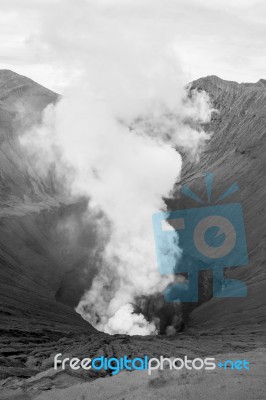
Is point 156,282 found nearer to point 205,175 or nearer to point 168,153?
point 205,175

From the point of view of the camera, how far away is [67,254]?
52250mm

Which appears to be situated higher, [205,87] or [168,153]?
[205,87]

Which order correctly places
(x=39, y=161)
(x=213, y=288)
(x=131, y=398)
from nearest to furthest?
(x=131, y=398), (x=213, y=288), (x=39, y=161)

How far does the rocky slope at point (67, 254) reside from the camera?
24.6m

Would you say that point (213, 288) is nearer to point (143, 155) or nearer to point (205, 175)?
point (205, 175)

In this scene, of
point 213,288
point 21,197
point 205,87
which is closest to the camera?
point 213,288

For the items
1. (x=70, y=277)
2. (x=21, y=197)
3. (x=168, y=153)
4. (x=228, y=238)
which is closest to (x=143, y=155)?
(x=168, y=153)

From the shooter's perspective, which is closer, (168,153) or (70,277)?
(70,277)

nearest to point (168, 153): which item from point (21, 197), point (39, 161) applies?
point (39, 161)

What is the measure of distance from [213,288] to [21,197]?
27.8m

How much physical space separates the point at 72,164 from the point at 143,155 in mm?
11123

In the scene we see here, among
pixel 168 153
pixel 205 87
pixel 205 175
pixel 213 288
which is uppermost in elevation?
pixel 205 87

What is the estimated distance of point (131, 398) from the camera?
34.3 feet

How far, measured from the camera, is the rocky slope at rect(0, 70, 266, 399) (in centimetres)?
2458
